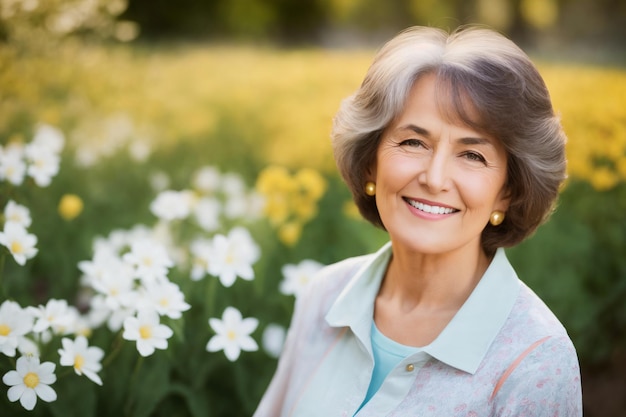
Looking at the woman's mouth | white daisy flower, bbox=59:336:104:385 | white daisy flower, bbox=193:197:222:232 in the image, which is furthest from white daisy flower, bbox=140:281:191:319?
white daisy flower, bbox=193:197:222:232

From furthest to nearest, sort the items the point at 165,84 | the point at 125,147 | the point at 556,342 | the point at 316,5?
the point at 316,5
the point at 165,84
the point at 125,147
the point at 556,342

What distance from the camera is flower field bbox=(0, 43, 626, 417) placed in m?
1.92

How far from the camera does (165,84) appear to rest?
749cm

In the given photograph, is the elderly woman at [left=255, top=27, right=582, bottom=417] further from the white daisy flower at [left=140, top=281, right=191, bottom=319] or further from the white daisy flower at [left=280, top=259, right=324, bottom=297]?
the white daisy flower at [left=280, top=259, right=324, bottom=297]

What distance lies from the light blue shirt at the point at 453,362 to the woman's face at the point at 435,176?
164 mm

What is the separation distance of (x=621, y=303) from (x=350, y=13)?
11490mm

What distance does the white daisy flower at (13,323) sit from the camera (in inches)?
66.5

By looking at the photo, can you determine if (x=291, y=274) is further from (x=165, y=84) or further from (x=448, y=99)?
(x=165, y=84)

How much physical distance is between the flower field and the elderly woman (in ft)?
1.15

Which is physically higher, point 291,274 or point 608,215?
point 291,274

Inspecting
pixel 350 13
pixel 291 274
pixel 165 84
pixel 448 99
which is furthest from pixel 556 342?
pixel 350 13

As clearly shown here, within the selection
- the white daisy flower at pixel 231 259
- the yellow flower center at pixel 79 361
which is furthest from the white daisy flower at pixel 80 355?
the white daisy flower at pixel 231 259

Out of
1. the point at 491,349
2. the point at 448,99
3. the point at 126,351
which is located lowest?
the point at 126,351

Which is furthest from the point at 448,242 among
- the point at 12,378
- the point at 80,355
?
the point at 12,378
